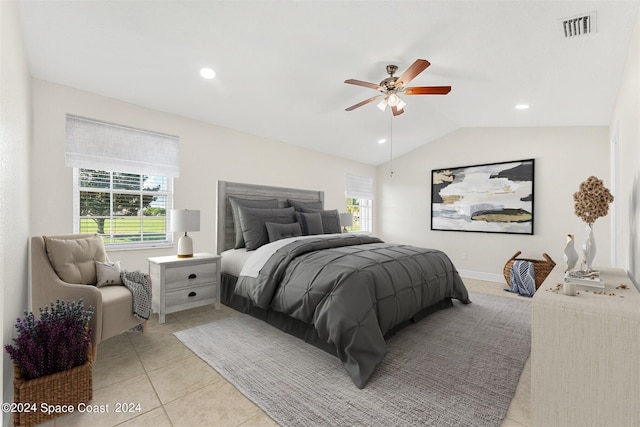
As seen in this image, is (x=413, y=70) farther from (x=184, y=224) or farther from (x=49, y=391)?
(x=49, y=391)

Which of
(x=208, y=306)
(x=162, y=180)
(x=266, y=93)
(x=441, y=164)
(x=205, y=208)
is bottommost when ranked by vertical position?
(x=208, y=306)

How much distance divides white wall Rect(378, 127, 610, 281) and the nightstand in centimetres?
396

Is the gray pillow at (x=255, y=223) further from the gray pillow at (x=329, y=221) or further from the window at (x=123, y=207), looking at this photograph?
the window at (x=123, y=207)

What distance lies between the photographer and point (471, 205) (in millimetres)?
4961

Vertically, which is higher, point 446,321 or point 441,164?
point 441,164

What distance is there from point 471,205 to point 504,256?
949 millimetres

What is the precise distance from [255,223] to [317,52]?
1.95m

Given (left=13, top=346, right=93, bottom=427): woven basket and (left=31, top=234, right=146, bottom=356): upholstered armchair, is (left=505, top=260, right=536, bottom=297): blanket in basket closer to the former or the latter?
(left=31, top=234, right=146, bottom=356): upholstered armchair

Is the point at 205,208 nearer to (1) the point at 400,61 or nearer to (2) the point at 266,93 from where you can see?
(2) the point at 266,93

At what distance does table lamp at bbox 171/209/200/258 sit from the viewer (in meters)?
3.06

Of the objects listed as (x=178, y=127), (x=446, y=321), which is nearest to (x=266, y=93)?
(x=178, y=127)

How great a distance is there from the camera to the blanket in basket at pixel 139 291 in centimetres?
225

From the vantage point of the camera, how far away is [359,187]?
6094 mm

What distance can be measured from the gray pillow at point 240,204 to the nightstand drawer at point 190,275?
1.71 ft
